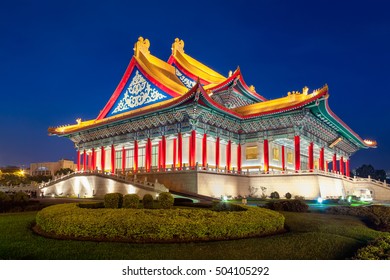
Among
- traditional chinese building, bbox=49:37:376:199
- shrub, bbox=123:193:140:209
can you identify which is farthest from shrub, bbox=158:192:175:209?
traditional chinese building, bbox=49:37:376:199

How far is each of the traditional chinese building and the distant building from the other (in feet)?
129

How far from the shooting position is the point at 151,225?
973 cm

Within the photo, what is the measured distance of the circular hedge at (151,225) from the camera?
31.9 ft

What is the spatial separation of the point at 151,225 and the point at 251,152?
2727 cm

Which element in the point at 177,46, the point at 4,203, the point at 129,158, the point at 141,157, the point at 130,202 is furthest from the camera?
the point at 177,46

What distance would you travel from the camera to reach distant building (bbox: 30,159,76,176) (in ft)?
267

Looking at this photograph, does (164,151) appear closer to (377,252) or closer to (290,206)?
(290,206)

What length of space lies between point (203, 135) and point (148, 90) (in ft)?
29.3

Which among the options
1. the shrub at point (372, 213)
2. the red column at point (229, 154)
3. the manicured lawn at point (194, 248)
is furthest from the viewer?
the red column at point (229, 154)

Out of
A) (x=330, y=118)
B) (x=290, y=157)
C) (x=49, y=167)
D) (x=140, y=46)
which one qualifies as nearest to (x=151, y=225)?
(x=330, y=118)

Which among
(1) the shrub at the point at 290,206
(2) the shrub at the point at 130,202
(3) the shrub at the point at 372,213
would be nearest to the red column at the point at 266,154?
(3) the shrub at the point at 372,213

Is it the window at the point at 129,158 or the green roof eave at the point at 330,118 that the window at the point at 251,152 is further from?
the window at the point at 129,158
